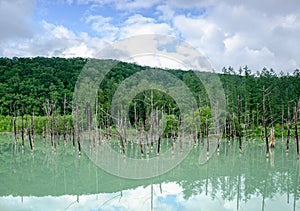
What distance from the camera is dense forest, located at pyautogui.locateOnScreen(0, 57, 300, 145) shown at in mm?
28172

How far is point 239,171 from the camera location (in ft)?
43.5

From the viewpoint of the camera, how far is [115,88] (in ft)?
88.1

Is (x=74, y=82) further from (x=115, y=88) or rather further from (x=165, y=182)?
(x=165, y=182)

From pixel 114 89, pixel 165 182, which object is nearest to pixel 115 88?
pixel 114 89

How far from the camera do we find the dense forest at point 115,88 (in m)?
28.2

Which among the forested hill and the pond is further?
the forested hill

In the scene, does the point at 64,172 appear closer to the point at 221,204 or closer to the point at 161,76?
the point at 221,204

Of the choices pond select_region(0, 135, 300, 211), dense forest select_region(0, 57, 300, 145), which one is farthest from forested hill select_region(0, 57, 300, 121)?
pond select_region(0, 135, 300, 211)

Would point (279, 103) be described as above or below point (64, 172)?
above

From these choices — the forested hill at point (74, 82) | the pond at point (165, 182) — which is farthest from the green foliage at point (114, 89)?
the pond at point (165, 182)

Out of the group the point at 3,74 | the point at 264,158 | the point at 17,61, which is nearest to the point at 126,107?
the point at 264,158

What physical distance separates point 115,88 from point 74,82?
31.2 feet

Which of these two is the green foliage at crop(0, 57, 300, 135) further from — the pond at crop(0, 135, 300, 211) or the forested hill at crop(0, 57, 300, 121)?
the pond at crop(0, 135, 300, 211)

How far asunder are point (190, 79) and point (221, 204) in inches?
947
